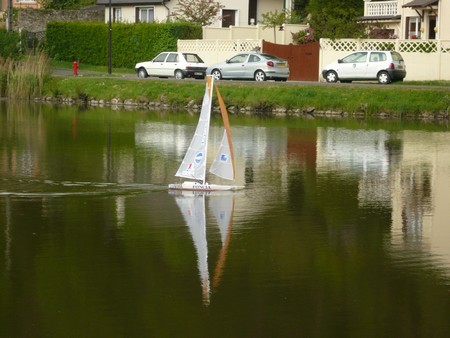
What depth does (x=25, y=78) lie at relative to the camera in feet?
168

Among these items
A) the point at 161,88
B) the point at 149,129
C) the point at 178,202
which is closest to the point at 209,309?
the point at 178,202

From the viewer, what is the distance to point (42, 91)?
51219mm

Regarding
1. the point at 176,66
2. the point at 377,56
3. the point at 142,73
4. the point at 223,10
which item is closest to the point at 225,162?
the point at 377,56

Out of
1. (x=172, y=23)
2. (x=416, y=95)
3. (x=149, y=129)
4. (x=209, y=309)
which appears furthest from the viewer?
(x=172, y=23)

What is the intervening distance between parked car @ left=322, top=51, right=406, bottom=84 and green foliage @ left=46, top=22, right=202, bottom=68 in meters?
14.4

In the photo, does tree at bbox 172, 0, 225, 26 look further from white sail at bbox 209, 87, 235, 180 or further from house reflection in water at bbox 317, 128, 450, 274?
white sail at bbox 209, 87, 235, 180

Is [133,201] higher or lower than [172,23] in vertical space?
lower

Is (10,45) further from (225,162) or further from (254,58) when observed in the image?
(225,162)

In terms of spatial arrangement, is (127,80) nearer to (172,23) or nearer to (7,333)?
(172,23)

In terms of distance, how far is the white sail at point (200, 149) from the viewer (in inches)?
901

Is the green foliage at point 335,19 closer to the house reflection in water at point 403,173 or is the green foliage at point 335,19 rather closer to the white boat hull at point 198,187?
the house reflection in water at point 403,173

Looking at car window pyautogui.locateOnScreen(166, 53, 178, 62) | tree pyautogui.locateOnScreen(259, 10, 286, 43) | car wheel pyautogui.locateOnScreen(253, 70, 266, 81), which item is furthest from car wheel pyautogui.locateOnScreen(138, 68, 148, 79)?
tree pyautogui.locateOnScreen(259, 10, 286, 43)

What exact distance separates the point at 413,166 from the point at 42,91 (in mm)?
26669

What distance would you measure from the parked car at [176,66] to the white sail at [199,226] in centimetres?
3361
